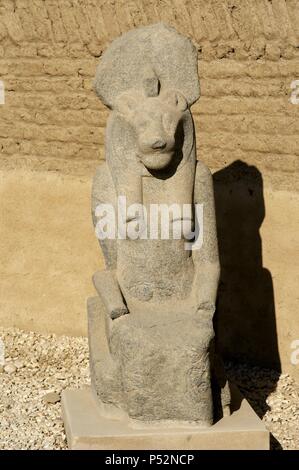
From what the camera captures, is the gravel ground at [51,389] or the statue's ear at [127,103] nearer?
the statue's ear at [127,103]

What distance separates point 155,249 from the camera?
582 cm

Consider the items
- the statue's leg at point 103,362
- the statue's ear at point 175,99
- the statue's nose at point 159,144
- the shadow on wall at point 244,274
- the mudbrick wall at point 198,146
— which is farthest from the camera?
the shadow on wall at point 244,274

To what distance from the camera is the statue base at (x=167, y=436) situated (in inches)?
221

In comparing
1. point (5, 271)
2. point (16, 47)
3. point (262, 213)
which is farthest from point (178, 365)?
point (16, 47)

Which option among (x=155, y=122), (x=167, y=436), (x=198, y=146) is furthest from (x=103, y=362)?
(x=198, y=146)

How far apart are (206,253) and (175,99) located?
101 cm

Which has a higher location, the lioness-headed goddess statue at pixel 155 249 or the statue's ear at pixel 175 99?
the statue's ear at pixel 175 99

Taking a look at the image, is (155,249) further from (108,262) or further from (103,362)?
(103,362)

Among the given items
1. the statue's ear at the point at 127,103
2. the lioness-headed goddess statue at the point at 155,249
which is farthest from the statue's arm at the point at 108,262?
the statue's ear at the point at 127,103

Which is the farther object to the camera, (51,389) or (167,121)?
(51,389)

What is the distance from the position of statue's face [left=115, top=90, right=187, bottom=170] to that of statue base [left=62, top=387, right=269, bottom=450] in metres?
1.63

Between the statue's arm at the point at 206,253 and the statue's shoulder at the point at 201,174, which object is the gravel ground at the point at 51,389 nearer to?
the statue's arm at the point at 206,253

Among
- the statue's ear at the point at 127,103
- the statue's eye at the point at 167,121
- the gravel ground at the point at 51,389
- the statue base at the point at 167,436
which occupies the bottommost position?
the gravel ground at the point at 51,389

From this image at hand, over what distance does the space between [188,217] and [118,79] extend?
974 millimetres
